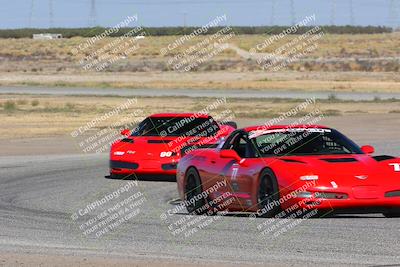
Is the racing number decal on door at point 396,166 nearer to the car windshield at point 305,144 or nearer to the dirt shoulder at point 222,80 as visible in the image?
the car windshield at point 305,144

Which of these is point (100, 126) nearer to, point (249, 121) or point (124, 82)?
point (249, 121)

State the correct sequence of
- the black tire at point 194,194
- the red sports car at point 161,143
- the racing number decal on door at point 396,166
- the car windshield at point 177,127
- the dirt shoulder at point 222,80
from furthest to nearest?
the dirt shoulder at point 222,80 → the car windshield at point 177,127 → the red sports car at point 161,143 → the black tire at point 194,194 → the racing number decal on door at point 396,166

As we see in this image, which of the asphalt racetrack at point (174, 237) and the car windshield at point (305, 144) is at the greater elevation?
the car windshield at point (305, 144)

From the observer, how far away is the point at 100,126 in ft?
129

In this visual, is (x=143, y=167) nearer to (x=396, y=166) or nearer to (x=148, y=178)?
(x=148, y=178)

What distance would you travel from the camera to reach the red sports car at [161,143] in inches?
855

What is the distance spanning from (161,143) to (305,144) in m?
7.10

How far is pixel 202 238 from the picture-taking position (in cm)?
1251

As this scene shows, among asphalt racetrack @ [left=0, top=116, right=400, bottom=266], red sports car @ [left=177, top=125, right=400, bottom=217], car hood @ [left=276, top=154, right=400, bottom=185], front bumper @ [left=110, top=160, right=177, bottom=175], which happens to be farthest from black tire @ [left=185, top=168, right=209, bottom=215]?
front bumper @ [left=110, top=160, right=177, bottom=175]

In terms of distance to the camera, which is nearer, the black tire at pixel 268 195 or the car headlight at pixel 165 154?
the black tire at pixel 268 195

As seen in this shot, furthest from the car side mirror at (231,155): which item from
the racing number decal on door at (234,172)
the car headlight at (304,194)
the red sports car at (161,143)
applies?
the red sports car at (161,143)

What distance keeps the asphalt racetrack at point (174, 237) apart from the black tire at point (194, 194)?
39 cm

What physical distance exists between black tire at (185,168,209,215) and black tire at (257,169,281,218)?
1.50m

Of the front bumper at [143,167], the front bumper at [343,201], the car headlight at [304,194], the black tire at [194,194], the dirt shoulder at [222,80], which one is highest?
the car headlight at [304,194]
